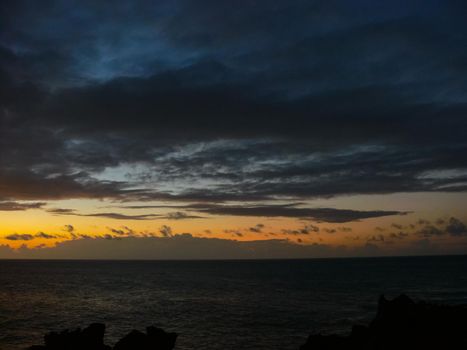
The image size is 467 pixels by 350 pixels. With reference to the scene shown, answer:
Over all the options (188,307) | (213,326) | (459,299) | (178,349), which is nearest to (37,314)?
(188,307)

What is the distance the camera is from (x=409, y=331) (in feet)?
107

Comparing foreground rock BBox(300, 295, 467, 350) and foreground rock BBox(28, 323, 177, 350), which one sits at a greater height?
foreground rock BBox(300, 295, 467, 350)

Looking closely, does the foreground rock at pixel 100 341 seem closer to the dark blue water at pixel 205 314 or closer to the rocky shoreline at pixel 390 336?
the rocky shoreline at pixel 390 336

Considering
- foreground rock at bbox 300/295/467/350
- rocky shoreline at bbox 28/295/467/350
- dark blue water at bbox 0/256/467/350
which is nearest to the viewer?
foreground rock at bbox 300/295/467/350

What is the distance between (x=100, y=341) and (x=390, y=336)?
23476 mm

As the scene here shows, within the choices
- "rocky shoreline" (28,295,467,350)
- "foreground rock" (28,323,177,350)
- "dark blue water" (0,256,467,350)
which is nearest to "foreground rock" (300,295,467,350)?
"rocky shoreline" (28,295,467,350)

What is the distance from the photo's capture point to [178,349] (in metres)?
54.5

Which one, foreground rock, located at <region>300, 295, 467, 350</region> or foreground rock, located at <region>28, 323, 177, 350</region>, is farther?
foreground rock, located at <region>28, 323, 177, 350</region>

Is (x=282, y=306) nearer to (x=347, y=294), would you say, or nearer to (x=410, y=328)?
(x=347, y=294)

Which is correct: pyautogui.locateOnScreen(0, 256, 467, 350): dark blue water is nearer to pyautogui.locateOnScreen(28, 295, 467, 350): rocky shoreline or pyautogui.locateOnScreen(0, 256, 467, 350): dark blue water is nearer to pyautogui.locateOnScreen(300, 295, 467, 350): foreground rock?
pyautogui.locateOnScreen(28, 295, 467, 350): rocky shoreline

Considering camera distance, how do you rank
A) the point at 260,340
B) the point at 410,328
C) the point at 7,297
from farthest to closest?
the point at 7,297
the point at 260,340
the point at 410,328

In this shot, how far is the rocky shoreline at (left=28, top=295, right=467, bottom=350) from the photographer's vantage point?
3133cm

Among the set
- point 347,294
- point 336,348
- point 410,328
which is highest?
point 410,328

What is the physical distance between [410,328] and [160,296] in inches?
3749
